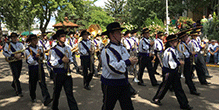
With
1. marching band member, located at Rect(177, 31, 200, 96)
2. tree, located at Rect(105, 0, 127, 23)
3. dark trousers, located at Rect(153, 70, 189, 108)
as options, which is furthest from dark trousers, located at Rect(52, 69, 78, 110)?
tree, located at Rect(105, 0, 127, 23)

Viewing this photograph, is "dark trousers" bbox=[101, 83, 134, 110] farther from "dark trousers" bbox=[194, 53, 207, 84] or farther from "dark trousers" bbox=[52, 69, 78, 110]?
"dark trousers" bbox=[194, 53, 207, 84]

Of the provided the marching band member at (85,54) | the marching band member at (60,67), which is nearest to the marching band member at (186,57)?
the marching band member at (85,54)

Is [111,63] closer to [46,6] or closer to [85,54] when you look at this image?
[85,54]

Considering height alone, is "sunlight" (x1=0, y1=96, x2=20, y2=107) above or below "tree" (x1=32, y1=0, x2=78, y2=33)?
below

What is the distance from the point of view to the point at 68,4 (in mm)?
11719

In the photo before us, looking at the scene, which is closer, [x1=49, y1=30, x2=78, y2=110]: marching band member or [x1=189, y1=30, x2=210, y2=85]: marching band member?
[x1=49, y1=30, x2=78, y2=110]: marching band member

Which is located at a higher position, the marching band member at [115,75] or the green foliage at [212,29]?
the green foliage at [212,29]

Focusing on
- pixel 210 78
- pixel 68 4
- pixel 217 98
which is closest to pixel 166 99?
pixel 217 98

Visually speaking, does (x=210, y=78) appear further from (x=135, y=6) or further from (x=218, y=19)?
(x=135, y=6)

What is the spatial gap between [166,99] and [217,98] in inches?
62.0

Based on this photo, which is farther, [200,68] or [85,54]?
[200,68]

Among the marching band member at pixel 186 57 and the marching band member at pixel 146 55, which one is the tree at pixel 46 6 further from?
the marching band member at pixel 186 57

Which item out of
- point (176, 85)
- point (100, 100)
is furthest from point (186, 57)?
point (100, 100)

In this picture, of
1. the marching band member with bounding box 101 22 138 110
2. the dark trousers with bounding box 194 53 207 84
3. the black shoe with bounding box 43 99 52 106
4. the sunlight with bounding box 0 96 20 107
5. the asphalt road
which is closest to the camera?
the marching band member with bounding box 101 22 138 110
